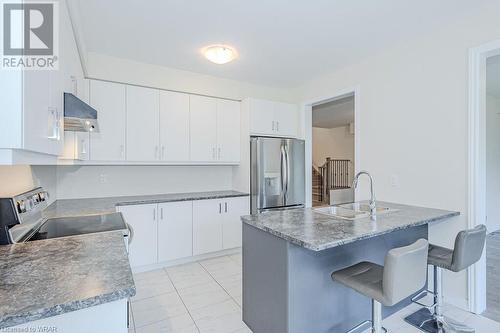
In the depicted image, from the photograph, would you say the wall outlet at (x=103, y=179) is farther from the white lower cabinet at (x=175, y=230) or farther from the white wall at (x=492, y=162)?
the white wall at (x=492, y=162)

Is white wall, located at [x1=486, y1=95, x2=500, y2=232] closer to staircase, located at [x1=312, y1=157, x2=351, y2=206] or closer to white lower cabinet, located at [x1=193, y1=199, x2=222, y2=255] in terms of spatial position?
staircase, located at [x1=312, y1=157, x2=351, y2=206]

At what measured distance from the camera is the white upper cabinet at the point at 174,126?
342cm

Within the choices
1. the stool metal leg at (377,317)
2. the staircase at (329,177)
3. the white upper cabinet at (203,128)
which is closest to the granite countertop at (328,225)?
the stool metal leg at (377,317)

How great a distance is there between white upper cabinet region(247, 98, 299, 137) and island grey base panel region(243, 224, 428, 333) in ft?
7.06

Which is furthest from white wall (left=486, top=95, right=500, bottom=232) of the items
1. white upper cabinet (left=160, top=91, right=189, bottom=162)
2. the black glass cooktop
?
the black glass cooktop

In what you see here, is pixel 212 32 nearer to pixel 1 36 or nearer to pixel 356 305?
pixel 1 36

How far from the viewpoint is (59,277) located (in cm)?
100

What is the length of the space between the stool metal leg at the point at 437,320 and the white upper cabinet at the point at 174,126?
3.01 m

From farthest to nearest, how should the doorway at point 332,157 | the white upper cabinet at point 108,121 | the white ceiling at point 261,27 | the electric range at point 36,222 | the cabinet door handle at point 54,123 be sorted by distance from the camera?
the doorway at point 332,157 → the white upper cabinet at point 108,121 → the white ceiling at point 261,27 → the electric range at point 36,222 → the cabinet door handle at point 54,123

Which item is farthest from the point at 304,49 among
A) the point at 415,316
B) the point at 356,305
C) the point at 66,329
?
the point at 66,329

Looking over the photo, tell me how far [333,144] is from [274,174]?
678cm

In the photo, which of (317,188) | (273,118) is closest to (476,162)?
(273,118)

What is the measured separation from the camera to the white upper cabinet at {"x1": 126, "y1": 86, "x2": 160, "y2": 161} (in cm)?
322

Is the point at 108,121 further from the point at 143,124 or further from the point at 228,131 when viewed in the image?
the point at 228,131
